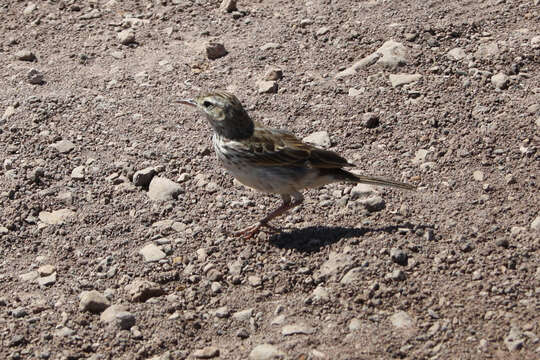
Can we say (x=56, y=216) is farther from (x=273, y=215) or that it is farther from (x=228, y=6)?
(x=228, y=6)

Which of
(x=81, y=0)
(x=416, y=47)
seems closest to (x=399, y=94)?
(x=416, y=47)

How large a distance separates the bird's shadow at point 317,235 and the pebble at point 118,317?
1.54m

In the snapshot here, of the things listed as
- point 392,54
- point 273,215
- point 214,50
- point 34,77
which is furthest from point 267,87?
point 34,77

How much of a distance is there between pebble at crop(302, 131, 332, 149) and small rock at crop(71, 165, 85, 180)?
7.95ft

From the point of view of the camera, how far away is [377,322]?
22.5 ft

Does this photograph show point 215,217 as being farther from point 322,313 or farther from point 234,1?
point 234,1

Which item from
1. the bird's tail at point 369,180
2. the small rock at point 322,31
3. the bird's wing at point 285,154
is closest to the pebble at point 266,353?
the bird's wing at point 285,154

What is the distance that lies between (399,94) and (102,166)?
3.40m

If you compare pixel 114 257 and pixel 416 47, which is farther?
pixel 416 47

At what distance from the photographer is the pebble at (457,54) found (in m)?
10.3

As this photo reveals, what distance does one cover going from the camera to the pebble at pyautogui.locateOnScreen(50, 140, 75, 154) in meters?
9.66

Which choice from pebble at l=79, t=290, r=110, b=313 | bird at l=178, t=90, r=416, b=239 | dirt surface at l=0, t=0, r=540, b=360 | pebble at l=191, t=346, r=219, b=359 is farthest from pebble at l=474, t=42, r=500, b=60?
pebble at l=79, t=290, r=110, b=313

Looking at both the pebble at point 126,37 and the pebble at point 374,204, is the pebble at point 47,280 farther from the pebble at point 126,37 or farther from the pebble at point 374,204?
the pebble at point 126,37

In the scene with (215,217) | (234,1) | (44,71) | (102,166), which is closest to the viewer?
(215,217)
